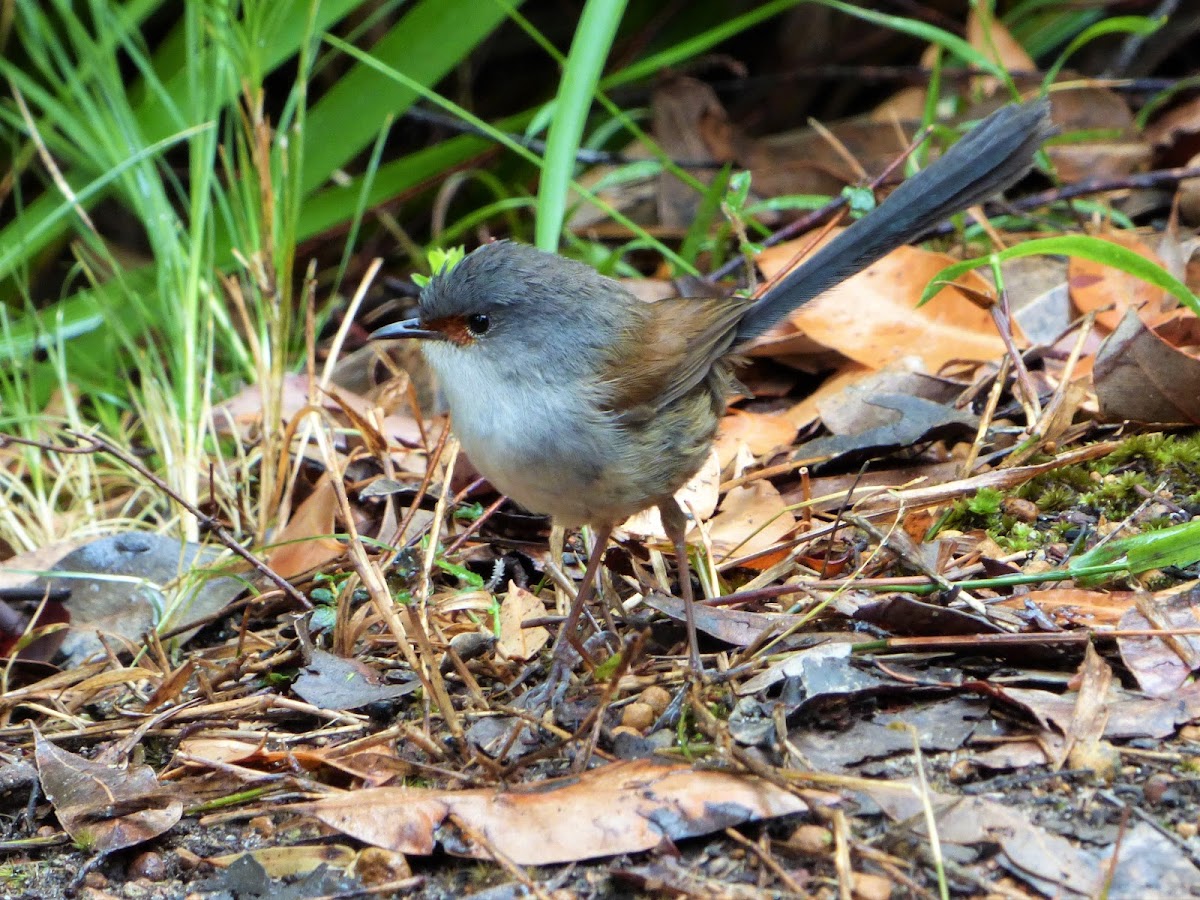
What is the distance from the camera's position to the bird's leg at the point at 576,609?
3.14m

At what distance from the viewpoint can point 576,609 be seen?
3.24 meters

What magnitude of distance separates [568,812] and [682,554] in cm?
98

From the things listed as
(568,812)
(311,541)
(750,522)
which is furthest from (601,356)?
(568,812)

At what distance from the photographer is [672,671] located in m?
3.04

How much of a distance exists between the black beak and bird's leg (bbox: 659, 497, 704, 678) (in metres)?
0.77

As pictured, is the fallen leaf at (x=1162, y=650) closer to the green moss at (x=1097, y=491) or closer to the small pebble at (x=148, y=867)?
the green moss at (x=1097, y=491)

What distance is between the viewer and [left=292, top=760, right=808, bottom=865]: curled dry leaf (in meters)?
2.43

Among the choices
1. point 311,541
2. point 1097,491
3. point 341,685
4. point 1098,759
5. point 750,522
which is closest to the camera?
point 1098,759

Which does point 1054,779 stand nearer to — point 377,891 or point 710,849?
point 710,849

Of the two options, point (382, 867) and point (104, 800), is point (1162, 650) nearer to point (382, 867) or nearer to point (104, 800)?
point (382, 867)

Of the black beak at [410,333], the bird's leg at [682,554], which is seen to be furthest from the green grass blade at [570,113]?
the bird's leg at [682,554]

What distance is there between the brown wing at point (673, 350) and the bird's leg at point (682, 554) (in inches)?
10.8

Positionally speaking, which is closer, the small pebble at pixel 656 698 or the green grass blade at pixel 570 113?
the small pebble at pixel 656 698

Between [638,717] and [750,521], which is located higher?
[638,717]
